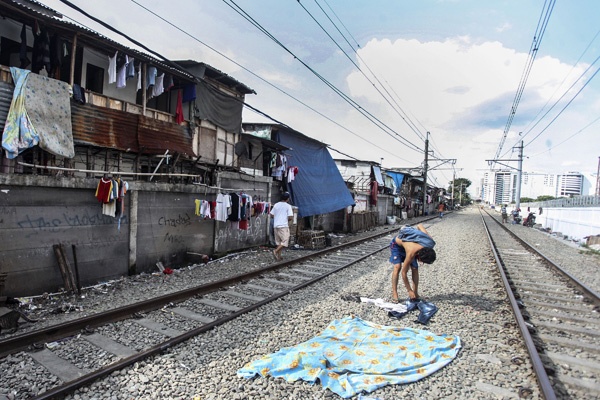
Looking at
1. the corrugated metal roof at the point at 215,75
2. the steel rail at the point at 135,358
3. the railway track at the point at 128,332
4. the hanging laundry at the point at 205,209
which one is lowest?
the railway track at the point at 128,332

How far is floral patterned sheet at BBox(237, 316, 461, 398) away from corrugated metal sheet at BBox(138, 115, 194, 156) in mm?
7685

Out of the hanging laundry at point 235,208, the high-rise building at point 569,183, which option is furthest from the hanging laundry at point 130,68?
the high-rise building at point 569,183

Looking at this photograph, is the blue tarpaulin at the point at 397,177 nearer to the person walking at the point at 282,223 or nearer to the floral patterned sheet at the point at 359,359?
the person walking at the point at 282,223

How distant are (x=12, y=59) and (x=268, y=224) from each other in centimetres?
948

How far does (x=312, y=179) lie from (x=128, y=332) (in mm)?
13226

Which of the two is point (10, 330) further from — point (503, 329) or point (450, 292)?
point (450, 292)

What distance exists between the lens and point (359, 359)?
4121mm

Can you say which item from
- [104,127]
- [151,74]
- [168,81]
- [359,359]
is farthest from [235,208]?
[359,359]

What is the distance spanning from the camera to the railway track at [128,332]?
3.80 metres

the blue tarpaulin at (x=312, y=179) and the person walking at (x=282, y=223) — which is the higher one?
the blue tarpaulin at (x=312, y=179)

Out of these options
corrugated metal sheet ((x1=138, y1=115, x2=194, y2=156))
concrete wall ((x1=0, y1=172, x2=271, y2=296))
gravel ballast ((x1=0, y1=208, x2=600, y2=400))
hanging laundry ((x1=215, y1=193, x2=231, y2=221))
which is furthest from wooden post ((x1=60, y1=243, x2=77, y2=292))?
hanging laundry ((x1=215, y1=193, x2=231, y2=221))

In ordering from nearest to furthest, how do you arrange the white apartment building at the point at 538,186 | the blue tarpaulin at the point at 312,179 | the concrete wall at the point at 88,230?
1. the concrete wall at the point at 88,230
2. the blue tarpaulin at the point at 312,179
3. the white apartment building at the point at 538,186

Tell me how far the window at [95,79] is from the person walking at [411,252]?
30.6ft

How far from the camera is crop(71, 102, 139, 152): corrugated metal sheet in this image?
808cm
